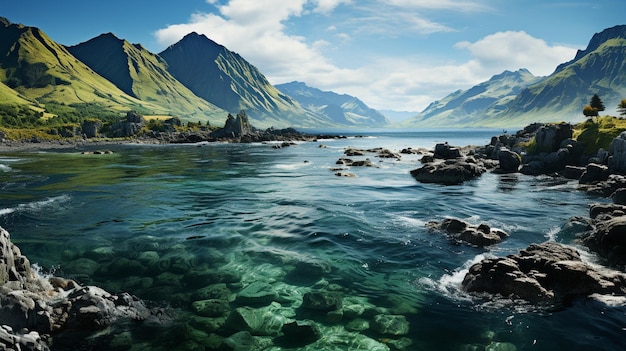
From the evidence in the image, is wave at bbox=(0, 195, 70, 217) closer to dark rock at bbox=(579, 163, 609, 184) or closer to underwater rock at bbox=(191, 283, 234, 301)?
underwater rock at bbox=(191, 283, 234, 301)

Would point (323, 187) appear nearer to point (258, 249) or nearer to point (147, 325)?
point (258, 249)

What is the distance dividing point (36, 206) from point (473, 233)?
44.2 meters

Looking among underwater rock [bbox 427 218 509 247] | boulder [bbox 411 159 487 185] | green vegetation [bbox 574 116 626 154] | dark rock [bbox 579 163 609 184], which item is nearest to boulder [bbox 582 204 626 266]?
underwater rock [bbox 427 218 509 247]

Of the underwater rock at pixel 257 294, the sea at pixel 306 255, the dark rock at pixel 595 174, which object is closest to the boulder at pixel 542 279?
the sea at pixel 306 255

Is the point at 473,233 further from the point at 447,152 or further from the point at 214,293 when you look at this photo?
the point at 447,152

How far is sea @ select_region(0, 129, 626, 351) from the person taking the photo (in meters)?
15.0

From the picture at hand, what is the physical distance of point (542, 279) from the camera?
18.7m

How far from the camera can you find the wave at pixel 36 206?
119 ft

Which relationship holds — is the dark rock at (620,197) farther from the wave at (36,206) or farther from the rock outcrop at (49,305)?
the wave at (36,206)

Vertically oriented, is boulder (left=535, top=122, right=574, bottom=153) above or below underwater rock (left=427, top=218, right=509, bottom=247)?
above

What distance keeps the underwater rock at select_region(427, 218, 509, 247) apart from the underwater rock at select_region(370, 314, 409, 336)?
42.1ft

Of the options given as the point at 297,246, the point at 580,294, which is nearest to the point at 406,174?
the point at 297,246

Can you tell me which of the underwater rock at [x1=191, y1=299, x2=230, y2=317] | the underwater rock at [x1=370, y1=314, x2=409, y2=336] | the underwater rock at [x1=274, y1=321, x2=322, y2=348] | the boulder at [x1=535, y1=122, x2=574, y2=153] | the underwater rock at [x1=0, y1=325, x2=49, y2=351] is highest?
the boulder at [x1=535, y1=122, x2=574, y2=153]

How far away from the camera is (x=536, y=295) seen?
17.7 meters
